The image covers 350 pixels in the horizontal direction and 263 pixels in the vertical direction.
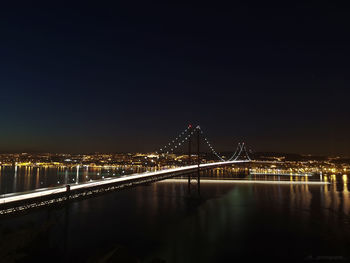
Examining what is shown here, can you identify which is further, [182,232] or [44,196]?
[182,232]

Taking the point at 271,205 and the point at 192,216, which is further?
the point at 271,205

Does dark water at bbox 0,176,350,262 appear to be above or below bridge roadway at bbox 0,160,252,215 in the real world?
below

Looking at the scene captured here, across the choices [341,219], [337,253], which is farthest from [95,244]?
[341,219]

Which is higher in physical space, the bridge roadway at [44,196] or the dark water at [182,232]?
the bridge roadway at [44,196]

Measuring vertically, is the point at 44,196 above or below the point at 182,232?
above

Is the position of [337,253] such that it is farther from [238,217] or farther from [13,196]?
[13,196]

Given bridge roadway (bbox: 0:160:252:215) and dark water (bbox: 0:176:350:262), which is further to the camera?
bridge roadway (bbox: 0:160:252:215)

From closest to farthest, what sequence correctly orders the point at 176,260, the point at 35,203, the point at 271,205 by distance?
the point at 176,260 → the point at 35,203 → the point at 271,205

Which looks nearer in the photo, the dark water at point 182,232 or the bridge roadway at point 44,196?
the dark water at point 182,232
